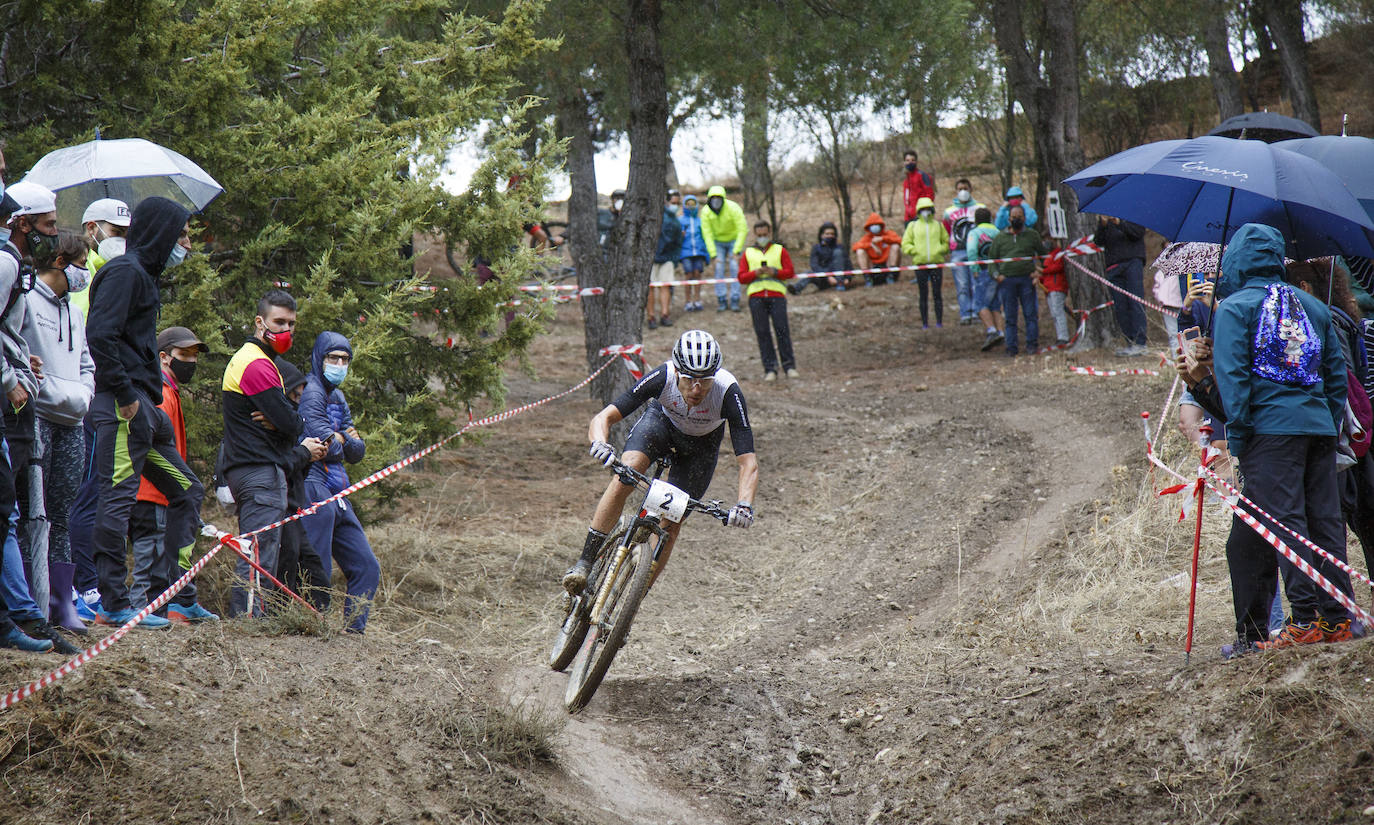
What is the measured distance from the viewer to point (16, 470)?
15.4ft

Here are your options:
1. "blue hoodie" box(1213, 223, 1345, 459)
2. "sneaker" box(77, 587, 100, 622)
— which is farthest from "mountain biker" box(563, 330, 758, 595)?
"sneaker" box(77, 587, 100, 622)

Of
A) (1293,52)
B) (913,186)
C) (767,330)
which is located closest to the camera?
(767,330)

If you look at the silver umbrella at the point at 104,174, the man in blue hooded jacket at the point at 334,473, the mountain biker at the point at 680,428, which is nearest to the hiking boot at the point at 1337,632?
the mountain biker at the point at 680,428

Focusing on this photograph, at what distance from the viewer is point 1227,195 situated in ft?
20.4

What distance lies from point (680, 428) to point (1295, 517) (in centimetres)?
321

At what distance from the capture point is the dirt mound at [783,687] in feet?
13.2

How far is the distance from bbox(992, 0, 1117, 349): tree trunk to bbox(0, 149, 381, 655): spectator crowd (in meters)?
10.9

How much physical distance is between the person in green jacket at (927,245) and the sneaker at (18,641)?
15.3 metres

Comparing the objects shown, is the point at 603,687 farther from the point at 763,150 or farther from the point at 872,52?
the point at 763,150

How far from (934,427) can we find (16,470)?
987 cm

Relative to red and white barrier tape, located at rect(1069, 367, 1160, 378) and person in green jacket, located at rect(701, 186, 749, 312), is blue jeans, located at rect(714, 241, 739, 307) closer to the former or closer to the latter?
person in green jacket, located at rect(701, 186, 749, 312)

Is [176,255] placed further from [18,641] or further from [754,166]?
[754,166]

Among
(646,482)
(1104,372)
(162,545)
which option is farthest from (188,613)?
(1104,372)

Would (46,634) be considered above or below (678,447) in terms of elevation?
below
